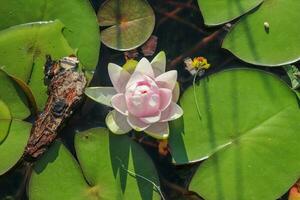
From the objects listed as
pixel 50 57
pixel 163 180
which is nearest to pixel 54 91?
pixel 50 57

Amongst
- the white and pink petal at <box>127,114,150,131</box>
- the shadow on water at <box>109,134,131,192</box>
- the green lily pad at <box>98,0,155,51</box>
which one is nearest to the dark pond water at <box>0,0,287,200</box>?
the green lily pad at <box>98,0,155,51</box>

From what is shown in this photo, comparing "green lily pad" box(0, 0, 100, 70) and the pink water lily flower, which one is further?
"green lily pad" box(0, 0, 100, 70)

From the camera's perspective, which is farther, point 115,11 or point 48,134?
point 115,11

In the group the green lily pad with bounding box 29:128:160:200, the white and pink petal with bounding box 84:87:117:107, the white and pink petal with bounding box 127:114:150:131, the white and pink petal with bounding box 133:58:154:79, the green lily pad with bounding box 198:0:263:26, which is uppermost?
the green lily pad with bounding box 198:0:263:26

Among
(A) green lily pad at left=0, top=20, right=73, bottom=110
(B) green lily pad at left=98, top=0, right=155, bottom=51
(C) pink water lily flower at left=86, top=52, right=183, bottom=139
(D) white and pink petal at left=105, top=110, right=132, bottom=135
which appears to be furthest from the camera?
(B) green lily pad at left=98, top=0, right=155, bottom=51

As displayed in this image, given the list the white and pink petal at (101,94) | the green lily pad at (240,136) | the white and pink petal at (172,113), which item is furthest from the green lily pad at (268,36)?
the white and pink petal at (101,94)

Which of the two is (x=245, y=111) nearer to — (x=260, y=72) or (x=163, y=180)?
(x=260, y=72)

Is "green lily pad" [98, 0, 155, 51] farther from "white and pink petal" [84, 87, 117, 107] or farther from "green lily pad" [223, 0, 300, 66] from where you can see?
"green lily pad" [223, 0, 300, 66]

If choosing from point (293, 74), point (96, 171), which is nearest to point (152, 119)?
point (96, 171)
